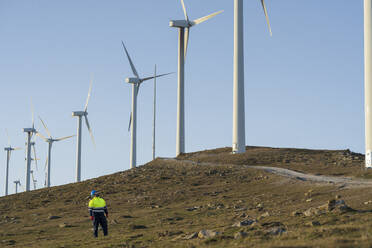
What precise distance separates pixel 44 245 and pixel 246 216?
10771 mm

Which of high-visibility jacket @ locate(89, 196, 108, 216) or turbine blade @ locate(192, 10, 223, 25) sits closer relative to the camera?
high-visibility jacket @ locate(89, 196, 108, 216)

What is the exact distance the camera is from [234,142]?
74625 mm

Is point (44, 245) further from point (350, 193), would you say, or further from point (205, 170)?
point (205, 170)

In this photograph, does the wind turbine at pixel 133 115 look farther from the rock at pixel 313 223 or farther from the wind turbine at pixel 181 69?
the rock at pixel 313 223

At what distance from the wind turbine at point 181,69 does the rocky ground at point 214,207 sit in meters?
13.5

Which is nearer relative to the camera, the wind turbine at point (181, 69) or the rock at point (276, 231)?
the rock at point (276, 231)

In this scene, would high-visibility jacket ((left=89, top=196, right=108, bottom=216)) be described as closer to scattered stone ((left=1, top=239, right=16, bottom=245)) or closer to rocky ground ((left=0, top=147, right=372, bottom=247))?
rocky ground ((left=0, top=147, right=372, bottom=247))

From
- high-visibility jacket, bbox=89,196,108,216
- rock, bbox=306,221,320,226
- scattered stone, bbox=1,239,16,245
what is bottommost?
scattered stone, bbox=1,239,16,245

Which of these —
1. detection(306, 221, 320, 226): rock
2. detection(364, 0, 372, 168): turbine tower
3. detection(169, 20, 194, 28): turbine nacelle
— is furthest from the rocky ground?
detection(169, 20, 194, 28): turbine nacelle

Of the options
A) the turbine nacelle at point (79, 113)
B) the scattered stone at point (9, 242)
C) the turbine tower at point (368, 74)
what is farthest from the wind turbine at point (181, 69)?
the scattered stone at point (9, 242)

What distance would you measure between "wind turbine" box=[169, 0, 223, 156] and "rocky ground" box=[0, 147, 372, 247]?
13499 millimetres

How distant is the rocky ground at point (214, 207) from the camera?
2261cm

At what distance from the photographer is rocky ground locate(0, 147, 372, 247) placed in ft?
74.2

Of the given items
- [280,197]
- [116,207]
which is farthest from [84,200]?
[280,197]
